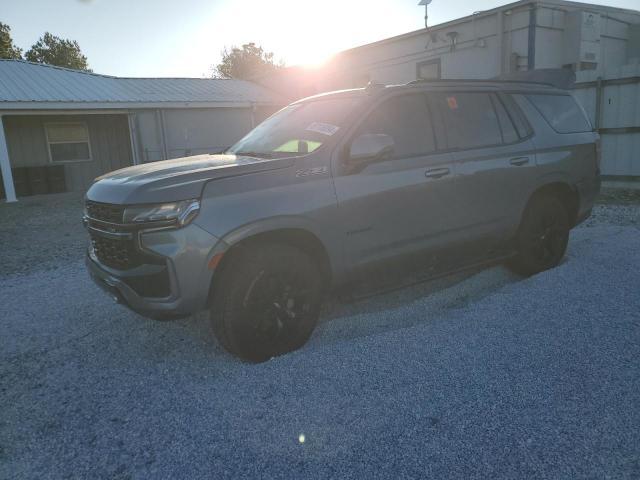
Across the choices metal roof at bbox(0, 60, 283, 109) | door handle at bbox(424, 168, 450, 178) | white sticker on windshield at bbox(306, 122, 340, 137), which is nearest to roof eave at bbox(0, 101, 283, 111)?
metal roof at bbox(0, 60, 283, 109)

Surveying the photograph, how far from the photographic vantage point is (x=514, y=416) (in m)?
2.73

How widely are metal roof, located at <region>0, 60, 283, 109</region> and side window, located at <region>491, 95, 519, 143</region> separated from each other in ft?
45.7

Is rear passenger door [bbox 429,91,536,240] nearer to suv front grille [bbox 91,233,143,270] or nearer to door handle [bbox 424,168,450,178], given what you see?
door handle [bbox 424,168,450,178]

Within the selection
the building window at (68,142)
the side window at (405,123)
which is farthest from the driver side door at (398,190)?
the building window at (68,142)

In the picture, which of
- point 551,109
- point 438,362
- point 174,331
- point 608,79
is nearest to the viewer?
point 438,362

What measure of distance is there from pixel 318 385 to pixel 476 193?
90.8 inches

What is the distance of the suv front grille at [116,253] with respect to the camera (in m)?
3.17

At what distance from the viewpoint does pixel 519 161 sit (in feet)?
15.4

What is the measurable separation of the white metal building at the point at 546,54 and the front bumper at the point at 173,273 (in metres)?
10.3

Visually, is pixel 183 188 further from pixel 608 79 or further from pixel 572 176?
pixel 608 79

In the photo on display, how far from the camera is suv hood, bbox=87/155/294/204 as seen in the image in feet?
10.1

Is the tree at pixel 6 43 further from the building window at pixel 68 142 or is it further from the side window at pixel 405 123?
the side window at pixel 405 123

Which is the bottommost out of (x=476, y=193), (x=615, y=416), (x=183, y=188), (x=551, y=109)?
(x=615, y=416)

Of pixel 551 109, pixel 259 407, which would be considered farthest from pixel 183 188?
pixel 551 109
